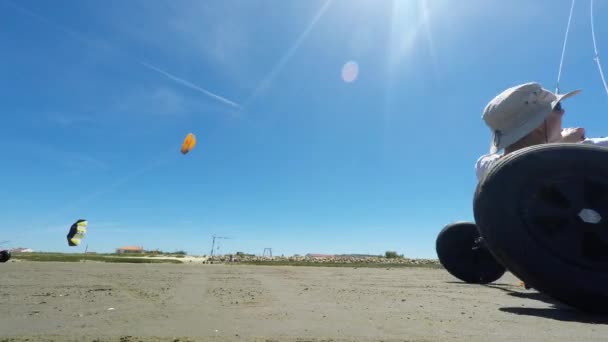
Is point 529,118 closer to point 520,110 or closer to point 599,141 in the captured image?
point 520,110

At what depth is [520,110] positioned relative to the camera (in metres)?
3.50

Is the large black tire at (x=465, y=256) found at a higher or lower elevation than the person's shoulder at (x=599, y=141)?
lower

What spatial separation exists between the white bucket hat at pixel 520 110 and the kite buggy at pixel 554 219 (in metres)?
0.92

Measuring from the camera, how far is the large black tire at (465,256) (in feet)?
19.6

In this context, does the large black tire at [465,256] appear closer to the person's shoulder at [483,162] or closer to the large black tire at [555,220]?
the person's shoulder at [483,162]

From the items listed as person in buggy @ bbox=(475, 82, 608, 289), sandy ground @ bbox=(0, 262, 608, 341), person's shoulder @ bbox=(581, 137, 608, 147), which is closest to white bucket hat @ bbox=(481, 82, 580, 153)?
person in buggy @ bbox=(475, 82, 608, 289)

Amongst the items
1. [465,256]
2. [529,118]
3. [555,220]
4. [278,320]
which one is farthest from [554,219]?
[465,256]

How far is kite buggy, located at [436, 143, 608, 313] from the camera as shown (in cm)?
240

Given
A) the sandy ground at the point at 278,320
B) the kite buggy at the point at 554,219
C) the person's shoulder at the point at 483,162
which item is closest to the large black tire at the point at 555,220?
the kite buggy at the point at 554,219

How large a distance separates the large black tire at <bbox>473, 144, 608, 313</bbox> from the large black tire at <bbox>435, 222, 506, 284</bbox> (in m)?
3.63

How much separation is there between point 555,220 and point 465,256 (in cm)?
393

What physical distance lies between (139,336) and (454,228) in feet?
18.1

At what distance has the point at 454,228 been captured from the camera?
246 inches

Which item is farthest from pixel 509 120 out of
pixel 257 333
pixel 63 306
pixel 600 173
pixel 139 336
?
pixel 63 306
